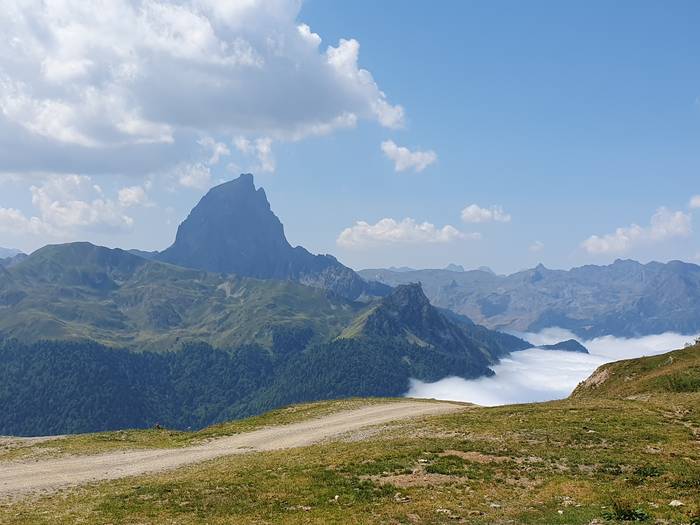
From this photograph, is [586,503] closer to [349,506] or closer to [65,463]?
[349,506]

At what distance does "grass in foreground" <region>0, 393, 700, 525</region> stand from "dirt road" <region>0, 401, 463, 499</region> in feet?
10.9

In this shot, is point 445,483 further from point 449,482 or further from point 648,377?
point 648,377

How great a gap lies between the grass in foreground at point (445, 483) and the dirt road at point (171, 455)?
3307 millimetres

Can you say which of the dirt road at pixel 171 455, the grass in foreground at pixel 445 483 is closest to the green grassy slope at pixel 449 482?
the grass in foreground at pixel 445 483

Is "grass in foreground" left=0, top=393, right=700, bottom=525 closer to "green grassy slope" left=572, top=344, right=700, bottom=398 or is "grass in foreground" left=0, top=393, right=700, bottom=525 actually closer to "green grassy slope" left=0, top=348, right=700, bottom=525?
"green grassy slope" left=0, top=348, right=700, bottom=525

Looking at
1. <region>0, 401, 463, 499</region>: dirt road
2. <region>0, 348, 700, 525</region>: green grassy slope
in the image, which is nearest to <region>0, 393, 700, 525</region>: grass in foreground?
<region>0, 348, 700, 525</region>: green grassy slope

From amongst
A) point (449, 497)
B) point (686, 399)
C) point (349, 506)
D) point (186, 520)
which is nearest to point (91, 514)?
point (186, 520)

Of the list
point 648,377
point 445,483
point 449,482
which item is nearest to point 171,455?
point 445,483

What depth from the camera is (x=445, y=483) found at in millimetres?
31516

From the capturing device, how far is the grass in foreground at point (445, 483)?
86.7 ft

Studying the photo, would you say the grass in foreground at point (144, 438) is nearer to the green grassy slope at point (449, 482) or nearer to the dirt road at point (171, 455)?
the dirt road at point (171, 455)

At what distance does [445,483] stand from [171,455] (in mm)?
25896

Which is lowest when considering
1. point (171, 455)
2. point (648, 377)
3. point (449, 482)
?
point (449, 482)

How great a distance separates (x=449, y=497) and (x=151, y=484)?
749 inches
